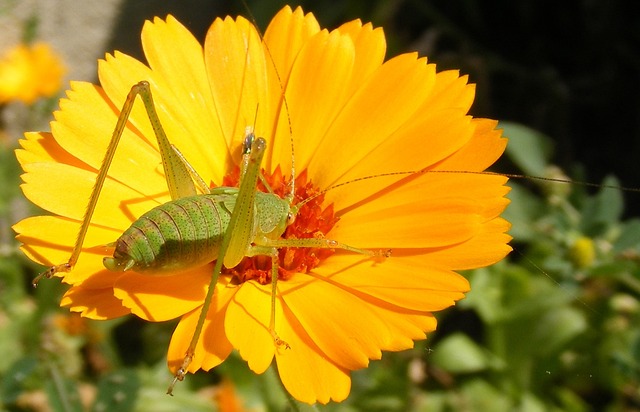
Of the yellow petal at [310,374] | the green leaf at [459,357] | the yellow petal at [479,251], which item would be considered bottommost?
the green leaf at [459,357]

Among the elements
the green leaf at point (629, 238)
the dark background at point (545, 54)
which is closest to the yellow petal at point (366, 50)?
the green leaf at point (629, 238)

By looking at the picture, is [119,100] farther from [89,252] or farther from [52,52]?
[52,52]

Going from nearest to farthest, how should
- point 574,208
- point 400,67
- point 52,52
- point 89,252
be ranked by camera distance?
point 89,252 < point 400,67 < point 574,208 < point 52,52

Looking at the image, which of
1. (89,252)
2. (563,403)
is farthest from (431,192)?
(563,403)

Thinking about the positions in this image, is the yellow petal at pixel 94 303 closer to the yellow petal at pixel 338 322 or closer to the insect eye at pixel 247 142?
the yellow petal at pixel 338 322

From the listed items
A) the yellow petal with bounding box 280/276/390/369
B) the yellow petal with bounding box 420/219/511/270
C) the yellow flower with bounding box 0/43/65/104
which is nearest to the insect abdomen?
the yellow petal with bounding box 280/276/390/369

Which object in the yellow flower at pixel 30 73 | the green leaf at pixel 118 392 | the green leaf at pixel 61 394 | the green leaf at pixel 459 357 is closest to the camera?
the green leaf at pixel 61 394

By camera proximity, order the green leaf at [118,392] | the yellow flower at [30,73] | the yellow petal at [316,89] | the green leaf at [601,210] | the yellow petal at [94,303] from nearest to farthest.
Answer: the yellow petal at [94,303] < the yellow petal at [316,89] < the green leaf at [118,392] < the green leaf at [601,210] < the yellow flower at [30,73]
